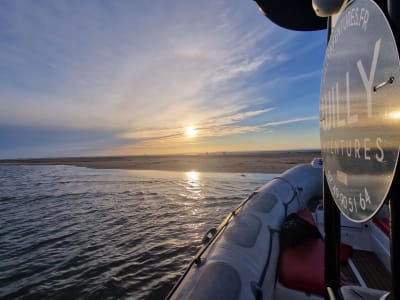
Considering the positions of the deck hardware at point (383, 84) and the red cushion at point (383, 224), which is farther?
the red cushion at point (383, 224)

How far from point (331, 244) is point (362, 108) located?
0.86 meters

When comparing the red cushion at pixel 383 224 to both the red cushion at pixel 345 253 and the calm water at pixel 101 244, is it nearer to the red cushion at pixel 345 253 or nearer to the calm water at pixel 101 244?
the red cushion at pixel 345 253

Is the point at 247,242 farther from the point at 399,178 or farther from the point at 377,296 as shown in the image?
the point at 399,178

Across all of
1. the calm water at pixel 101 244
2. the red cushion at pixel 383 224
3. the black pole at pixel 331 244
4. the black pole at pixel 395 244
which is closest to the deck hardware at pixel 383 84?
the black pole at pixel 395 244

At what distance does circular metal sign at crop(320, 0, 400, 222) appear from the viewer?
67cm

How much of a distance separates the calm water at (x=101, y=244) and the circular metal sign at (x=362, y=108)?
14.2 feet

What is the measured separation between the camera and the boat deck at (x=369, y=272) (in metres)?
Answer: 3.16

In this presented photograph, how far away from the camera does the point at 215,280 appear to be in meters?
2.36

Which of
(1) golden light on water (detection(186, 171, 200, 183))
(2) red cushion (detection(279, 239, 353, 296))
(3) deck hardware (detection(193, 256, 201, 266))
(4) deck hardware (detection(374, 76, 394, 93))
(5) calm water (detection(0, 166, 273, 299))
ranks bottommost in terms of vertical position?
(5) calm water (detection(0, 166, 273, 299))

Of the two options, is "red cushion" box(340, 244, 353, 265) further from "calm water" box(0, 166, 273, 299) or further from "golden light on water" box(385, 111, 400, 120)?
"golden light on water" box(385, 111, 400, 120)

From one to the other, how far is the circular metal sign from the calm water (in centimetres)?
434

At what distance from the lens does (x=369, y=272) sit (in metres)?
3.40

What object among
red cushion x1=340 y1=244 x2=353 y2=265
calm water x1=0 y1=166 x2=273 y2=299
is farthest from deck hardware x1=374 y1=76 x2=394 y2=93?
calm water x1=0 y1=166 x2=273 y2=299

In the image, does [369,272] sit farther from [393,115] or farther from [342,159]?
[393,115]
